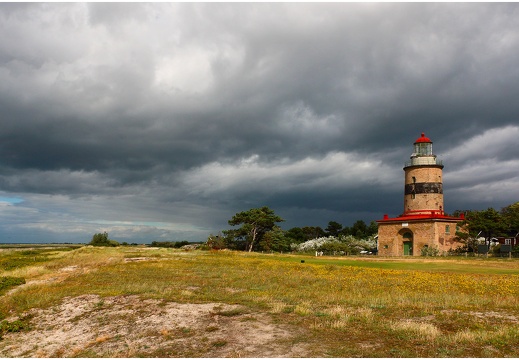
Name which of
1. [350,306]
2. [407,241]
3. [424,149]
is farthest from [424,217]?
[350,306]

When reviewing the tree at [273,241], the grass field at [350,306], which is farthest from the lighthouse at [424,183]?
the grass field at [350,306]

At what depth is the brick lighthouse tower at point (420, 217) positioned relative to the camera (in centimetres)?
7531

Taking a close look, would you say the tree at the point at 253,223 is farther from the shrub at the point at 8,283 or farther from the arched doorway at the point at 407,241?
the shrub at the point at 8,283

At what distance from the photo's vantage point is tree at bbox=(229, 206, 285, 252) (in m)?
90.3

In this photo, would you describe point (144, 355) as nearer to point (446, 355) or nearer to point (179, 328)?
point (179, 328)

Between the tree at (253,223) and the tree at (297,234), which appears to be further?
the tree at (297,234)

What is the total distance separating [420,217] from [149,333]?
71.2 meters

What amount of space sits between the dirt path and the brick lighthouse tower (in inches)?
2617

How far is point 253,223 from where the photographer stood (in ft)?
299

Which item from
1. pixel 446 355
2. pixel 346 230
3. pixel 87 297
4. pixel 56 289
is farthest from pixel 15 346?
pixel 346 230

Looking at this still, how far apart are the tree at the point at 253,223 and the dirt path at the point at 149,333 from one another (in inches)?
2770

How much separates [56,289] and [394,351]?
2157 centimetres

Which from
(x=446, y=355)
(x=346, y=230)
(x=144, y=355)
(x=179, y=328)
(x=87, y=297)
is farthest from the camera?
(x=346, y=230)

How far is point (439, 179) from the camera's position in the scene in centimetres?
8044
